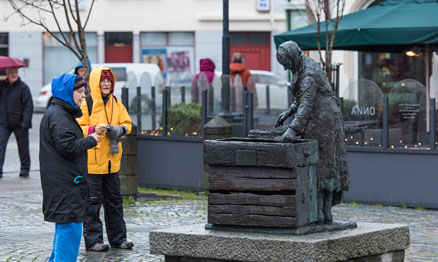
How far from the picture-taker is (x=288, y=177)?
750cm

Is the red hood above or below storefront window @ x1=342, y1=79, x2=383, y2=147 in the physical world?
above

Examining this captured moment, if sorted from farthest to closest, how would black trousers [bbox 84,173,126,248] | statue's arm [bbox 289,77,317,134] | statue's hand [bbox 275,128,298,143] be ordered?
black trousers [bbox 84,173,126,248] < statue's arm [bbox 289,77,317,134] < statue's hand [bbox 275,128,298,143]

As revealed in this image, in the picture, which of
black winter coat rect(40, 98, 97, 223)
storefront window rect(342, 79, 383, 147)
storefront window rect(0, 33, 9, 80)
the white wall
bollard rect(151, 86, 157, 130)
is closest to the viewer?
black winter coat rect(40, 98, 97, 223)

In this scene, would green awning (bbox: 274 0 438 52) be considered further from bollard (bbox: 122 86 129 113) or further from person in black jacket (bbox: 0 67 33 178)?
person in black jacket (bbox: 0 67 33 178)

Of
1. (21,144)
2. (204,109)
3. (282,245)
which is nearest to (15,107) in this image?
(21,144)

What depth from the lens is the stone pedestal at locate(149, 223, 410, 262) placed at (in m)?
7.35

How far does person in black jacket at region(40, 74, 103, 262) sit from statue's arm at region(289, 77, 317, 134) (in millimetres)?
1614

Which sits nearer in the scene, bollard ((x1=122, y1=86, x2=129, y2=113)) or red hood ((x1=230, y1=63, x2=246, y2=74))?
bollard ((x1=122, y1=86, x2=129, y2=113))

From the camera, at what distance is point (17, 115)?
15.9m

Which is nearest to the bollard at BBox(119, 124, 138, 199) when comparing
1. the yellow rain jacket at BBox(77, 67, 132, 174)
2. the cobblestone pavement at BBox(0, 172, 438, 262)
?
the cobblestone pavement at BBox(0, 172, 438, 262)

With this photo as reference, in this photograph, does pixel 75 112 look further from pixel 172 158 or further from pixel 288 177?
pixel 172 158

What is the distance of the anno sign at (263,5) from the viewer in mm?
37531

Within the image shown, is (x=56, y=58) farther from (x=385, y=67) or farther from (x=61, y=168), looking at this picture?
(x=61, y=168)

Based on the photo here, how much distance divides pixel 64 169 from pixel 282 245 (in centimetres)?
176
